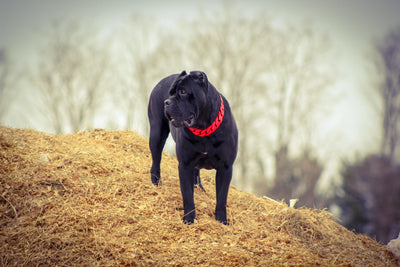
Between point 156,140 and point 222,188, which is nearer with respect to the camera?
point 222,188

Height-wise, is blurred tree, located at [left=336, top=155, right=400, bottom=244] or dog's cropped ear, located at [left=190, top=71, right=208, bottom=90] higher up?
dog's cropped ear, located at [left=190, top=71, right=208, bottom=90]

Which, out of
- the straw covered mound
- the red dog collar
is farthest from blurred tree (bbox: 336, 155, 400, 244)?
the red dog collar

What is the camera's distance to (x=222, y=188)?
5.07 meters

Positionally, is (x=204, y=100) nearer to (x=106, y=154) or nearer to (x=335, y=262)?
(x=335, y=262)

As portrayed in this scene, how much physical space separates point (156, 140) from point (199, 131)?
1.69 metres

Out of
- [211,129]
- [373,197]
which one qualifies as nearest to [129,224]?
[211,129]

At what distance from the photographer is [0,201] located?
5324 mm

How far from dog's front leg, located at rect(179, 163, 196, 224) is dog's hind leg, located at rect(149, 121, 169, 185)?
1303 millimetres

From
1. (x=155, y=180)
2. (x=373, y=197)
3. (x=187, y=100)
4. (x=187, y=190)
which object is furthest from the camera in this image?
(x=373, y=197)

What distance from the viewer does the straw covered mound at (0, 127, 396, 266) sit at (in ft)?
14.3

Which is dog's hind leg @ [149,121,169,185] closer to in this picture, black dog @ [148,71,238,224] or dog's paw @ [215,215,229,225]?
black dog @ [148,71,238,224]

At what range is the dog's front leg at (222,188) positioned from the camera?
500 centimetres

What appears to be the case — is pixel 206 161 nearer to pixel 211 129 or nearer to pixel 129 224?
pixel 211 129

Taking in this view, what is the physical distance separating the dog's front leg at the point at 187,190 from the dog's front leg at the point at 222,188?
0.39 m
